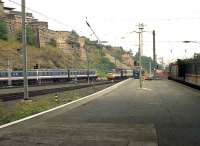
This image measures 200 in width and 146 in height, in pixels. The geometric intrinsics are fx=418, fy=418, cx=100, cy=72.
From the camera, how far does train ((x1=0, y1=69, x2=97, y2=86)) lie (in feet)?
214

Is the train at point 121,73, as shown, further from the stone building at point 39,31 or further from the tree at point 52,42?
the tree at point 52,42

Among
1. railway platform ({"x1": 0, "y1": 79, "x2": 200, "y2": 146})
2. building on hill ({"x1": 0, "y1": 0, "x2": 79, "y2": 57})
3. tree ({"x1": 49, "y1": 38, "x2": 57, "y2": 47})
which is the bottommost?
railway platform ({"x1": 0, "y1": 79, "x2": 200, "y2": 146})

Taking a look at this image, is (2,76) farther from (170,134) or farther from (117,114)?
(170,134)

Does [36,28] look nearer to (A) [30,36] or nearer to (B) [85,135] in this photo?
(A) [30,36]

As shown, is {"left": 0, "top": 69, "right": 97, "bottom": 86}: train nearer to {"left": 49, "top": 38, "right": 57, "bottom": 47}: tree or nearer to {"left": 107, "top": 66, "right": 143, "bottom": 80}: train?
{"left": 107, "top": 66, "right": 143, "bottom": 80}: train

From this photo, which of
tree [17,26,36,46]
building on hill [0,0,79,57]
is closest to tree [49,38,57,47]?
building on hill [0,0,79,57]

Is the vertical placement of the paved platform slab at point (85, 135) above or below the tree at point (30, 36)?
below

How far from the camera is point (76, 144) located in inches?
413

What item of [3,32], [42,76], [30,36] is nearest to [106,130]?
[42,76]

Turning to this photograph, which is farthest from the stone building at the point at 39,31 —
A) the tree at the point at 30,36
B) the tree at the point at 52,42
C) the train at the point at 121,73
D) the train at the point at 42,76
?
the train at the point at 42,76

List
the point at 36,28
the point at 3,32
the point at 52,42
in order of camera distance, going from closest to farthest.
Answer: the point at 3,32, the point at 36,28, the point at 52,42

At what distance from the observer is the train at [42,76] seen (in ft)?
214

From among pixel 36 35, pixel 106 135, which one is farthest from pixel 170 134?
pixel 36 35

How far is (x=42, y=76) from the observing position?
7706cm
